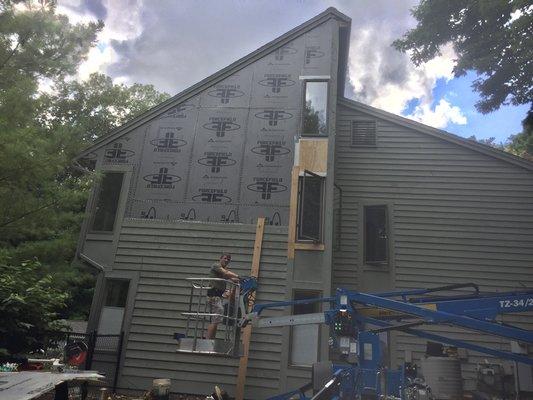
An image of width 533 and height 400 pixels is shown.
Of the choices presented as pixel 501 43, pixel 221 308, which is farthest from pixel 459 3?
pixel 221 308

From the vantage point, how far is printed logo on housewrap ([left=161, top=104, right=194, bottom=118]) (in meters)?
12.5

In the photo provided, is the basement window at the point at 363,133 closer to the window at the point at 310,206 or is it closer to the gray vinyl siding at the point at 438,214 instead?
the gray vinyl siding at the point at 438,214

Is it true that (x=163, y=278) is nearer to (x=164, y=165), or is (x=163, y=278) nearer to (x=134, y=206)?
(x=134, y=206)

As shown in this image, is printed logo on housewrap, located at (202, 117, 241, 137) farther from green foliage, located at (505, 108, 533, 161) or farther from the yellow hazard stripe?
green foliage, located at (505, 108, 533, 161)

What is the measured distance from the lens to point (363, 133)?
12742 millimetres

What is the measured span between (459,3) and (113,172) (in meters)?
15.2

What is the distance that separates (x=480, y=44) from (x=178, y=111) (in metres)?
12.7

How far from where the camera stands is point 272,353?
9.68 metres

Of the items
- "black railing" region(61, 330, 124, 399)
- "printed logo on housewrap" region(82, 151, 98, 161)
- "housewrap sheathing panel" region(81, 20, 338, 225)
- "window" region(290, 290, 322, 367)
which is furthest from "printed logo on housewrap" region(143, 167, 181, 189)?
"window" region(290, 290, 322, 367)

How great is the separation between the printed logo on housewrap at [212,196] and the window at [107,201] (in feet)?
7.92

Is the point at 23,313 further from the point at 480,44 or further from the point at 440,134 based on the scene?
the point at 480,44

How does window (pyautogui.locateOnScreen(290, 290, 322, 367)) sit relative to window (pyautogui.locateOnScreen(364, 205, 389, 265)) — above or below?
below

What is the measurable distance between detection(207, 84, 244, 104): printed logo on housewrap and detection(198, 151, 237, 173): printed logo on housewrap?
1.73 m

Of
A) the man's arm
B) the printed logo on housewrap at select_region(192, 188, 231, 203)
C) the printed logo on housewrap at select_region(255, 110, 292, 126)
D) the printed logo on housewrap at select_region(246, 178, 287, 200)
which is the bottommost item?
the man's arm
